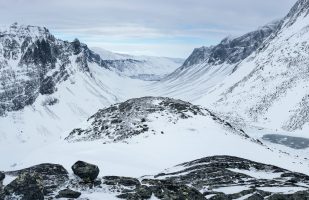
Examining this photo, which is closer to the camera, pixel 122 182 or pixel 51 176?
pixel 122 182

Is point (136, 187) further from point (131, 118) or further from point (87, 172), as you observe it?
point (131, 118)

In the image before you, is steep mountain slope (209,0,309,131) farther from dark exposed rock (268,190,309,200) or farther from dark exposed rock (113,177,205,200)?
dark exposed rock (113,177,205,200)

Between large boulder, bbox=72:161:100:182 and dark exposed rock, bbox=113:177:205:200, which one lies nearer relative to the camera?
dark exposed rock, bbox=113:177:205:200

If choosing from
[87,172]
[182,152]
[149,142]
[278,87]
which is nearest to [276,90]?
[278,87]

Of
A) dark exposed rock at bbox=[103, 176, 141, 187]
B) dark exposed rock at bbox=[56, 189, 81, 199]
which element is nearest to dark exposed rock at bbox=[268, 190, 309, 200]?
dark exposed rock at bbox=[103, 176, 141, 187]

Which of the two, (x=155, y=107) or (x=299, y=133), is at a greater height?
(x=155, y=107)

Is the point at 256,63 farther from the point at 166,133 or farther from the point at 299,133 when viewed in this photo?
the point at 166,133

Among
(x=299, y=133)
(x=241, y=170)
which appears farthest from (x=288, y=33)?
(x=241, y=170)
